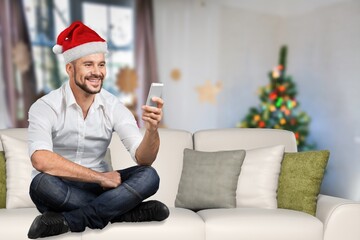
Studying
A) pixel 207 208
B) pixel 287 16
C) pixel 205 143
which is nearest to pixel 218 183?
pixel 207 208

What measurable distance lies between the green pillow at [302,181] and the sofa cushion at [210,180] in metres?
0.26

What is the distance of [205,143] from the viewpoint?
292 cm

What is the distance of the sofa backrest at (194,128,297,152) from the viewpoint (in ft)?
9.57

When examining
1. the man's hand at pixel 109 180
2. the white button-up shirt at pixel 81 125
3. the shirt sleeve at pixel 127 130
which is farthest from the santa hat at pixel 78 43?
the man's hand at pixel 109 180

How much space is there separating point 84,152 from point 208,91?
3.89 metres

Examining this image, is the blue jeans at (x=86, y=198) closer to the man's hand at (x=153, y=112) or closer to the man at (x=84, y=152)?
the man at (x=84, y=152)

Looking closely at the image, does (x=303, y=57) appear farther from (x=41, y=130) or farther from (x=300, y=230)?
(x=41, y=130)

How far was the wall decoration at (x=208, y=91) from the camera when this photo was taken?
19.6ft

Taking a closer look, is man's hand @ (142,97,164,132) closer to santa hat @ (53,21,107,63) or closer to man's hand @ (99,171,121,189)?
man's hand @ (99,171,121,189)

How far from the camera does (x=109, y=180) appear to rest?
2.09 m

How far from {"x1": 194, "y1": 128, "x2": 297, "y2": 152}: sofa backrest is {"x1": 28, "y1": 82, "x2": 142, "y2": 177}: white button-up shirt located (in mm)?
743

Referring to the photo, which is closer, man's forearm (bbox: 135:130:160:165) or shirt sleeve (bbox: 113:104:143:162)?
man's forearm (bbox: 135:130:160:165)

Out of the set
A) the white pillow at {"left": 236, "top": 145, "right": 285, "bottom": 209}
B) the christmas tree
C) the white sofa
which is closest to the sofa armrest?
the white sofa

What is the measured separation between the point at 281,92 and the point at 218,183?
317 cm
